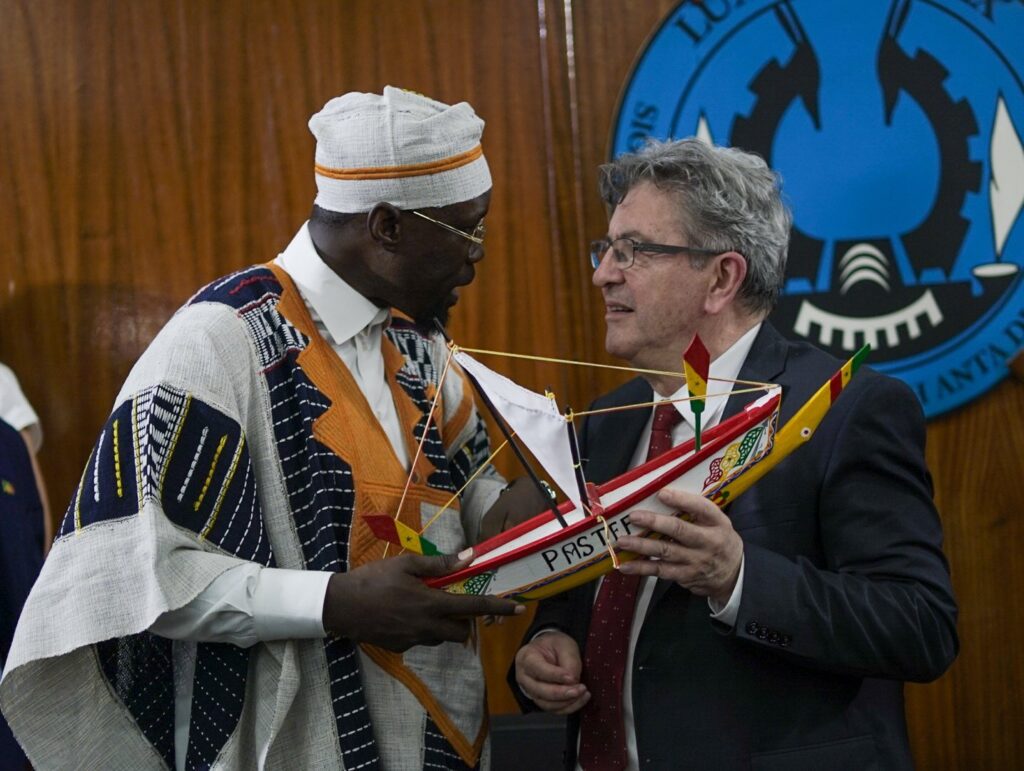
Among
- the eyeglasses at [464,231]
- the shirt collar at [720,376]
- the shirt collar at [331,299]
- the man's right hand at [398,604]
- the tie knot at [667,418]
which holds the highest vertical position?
the eyeglasses at [464,231]

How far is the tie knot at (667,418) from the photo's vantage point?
6.40ft

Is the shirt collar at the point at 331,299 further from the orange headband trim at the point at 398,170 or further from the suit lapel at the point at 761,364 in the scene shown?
the suit lapel at the point at 761,364

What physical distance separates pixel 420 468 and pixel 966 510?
1661 mm

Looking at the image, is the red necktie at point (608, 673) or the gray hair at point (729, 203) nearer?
the red necktie at point (608, 673)

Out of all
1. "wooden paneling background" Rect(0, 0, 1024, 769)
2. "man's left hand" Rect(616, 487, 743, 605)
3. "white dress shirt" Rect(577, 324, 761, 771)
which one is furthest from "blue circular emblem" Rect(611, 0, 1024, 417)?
"man's left hand" Rect(616, 487, 743, 605)

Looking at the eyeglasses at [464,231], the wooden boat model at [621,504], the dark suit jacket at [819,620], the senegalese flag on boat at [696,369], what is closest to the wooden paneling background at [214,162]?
the eyeglasses at [464,231]

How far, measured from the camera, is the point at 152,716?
170cm

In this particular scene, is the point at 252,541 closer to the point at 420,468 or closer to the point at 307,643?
the point at 307,643

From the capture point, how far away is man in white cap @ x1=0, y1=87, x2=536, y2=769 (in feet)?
5.26

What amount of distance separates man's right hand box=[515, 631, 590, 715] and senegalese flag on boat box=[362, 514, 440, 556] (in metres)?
0.36

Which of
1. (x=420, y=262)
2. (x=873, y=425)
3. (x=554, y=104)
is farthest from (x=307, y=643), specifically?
(x=554, y=104)

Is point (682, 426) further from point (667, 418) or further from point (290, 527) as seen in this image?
point (290, 527)

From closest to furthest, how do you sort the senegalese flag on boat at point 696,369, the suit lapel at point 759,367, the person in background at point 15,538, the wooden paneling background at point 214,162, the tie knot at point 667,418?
1. the senegalese flag on boat at point 696,369
2. the suit lapel at point 759,367
3. the tie knot at point 667,418
4. the person in background at point 15,538
5. the wooden paneling background at point 214,162

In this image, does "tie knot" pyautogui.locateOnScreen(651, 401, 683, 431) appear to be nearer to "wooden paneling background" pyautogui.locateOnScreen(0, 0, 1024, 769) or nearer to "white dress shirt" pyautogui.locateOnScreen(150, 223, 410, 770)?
"white dress shirt" pyautogui.locateOnScreen(150, 223, 410, 770)
